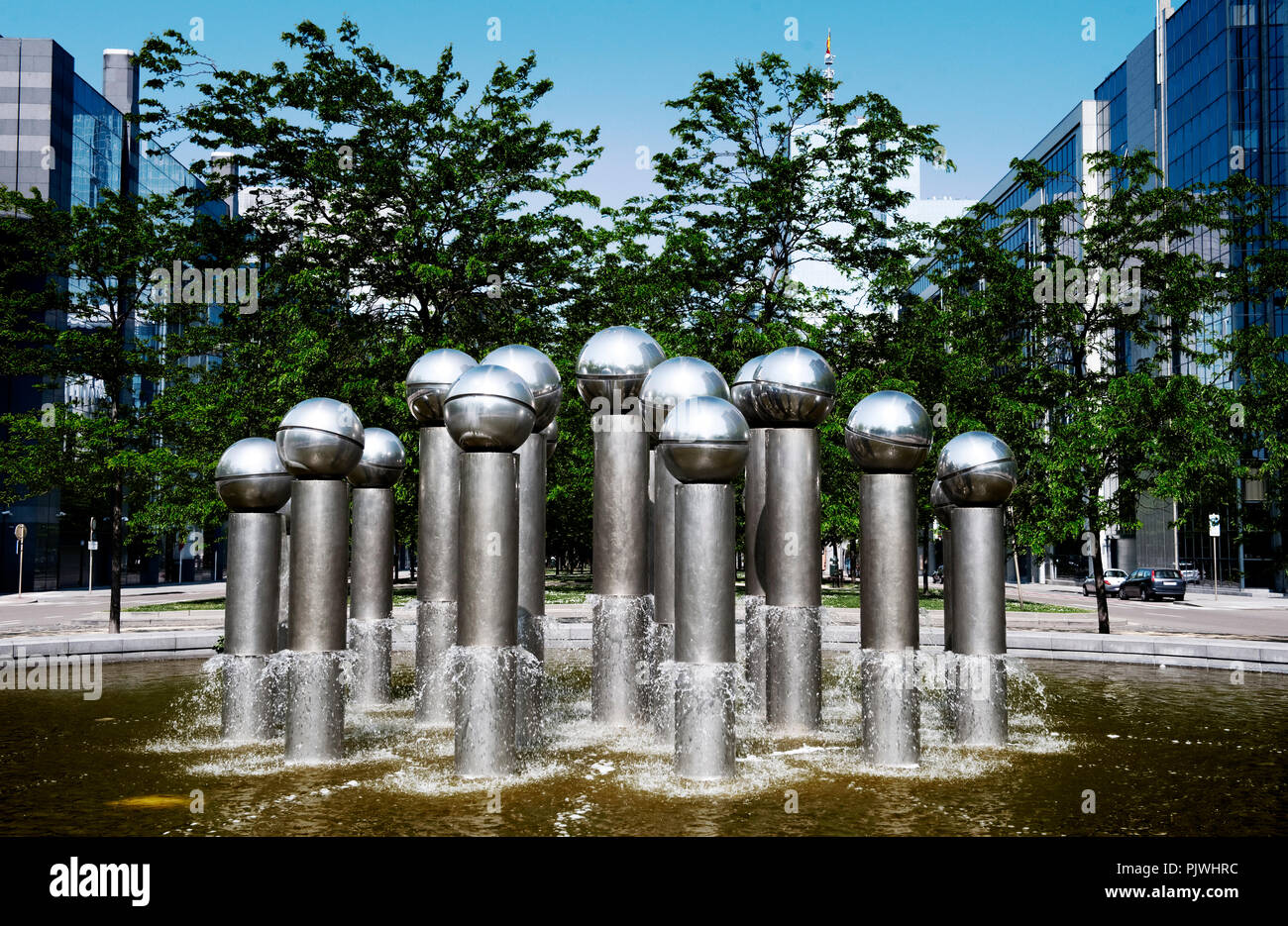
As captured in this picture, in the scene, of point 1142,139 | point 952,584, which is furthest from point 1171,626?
point 1142,139

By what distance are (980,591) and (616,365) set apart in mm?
4453

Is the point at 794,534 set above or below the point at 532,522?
below

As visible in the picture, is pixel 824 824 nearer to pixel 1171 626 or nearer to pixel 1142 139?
pixel 1171 626

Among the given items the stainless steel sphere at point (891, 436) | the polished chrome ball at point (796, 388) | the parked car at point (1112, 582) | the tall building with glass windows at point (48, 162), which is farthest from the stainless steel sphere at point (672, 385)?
the parked car at point (1112, 582)

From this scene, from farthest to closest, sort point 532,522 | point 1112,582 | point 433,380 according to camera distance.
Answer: point 1112,582 < point 433,380 < point 532,522

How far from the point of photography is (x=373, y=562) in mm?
13727

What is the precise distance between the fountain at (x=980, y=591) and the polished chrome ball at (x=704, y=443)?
302cm

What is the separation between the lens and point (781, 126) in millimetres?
31516

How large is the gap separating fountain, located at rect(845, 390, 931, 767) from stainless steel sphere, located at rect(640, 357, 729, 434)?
4.78 ft

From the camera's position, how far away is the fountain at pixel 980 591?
1133 cm

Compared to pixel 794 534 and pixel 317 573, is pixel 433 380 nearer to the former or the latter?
pixel 317 573

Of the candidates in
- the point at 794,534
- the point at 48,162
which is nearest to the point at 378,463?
the point at 794,534
